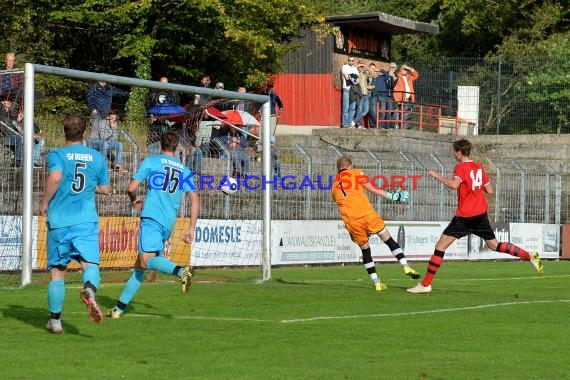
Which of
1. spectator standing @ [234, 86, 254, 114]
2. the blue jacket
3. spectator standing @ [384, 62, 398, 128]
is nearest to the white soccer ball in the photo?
spectator standing @ [234, 86, 254, 114]

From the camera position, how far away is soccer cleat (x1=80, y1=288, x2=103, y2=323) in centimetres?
1038

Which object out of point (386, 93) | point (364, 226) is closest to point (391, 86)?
point (386, 93)

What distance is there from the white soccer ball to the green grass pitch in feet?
17.9

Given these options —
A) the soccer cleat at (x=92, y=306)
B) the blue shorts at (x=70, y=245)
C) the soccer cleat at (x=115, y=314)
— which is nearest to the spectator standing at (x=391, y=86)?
the soccer cleat at (x=115, y=314)

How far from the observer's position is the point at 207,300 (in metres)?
14.8

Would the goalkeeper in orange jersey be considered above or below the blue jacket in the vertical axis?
below

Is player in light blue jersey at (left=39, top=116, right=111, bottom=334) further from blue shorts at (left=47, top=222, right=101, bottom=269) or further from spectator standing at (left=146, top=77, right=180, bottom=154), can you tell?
spectator standing at (left=146, top=77, right=180, bottom=154)

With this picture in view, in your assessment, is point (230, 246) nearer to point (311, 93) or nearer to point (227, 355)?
point (227, 355)

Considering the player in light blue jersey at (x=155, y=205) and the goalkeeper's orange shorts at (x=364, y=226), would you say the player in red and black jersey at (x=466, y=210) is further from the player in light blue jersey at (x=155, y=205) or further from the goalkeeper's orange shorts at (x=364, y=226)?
the player in light blue jersey at (x=155, y=205)

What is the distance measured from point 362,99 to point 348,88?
32.5 inches

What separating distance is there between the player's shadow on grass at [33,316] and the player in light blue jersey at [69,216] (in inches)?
13.3

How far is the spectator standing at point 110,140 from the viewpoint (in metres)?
20.3

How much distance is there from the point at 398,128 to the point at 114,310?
2593 centimetres

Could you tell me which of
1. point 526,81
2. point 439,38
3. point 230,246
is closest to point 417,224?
point 230,246
